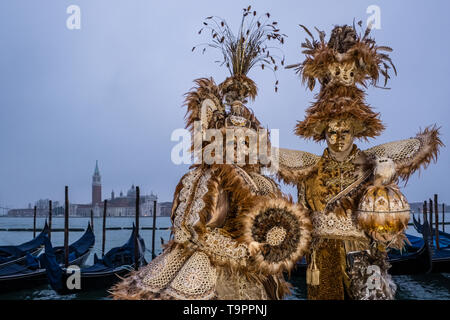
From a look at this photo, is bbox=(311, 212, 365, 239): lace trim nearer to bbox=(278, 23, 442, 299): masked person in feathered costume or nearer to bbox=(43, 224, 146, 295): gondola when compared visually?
bbox=(278, 23, 442, 299): masked person in feathered costume

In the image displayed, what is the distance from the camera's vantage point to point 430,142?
3248mm

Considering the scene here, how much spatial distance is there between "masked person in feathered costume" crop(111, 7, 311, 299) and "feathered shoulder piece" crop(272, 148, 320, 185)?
728 millimetres

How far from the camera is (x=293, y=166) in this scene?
3.52m

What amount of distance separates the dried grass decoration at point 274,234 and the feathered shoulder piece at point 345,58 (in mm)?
1495

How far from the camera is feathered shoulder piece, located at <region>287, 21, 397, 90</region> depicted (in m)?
3.34

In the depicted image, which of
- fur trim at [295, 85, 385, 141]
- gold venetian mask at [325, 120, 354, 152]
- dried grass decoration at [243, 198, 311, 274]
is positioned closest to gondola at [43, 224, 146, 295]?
fur trim at [295, 85, 385, 141]

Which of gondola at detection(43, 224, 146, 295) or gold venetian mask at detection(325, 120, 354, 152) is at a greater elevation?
gold venetian mask at detection(325, 120, 354, 152)

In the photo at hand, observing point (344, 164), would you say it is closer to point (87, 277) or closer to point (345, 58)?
point (345, 58)

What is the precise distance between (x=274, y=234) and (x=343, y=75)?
1.72m

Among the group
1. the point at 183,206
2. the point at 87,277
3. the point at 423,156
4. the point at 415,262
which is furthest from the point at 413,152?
the point at 415,262
